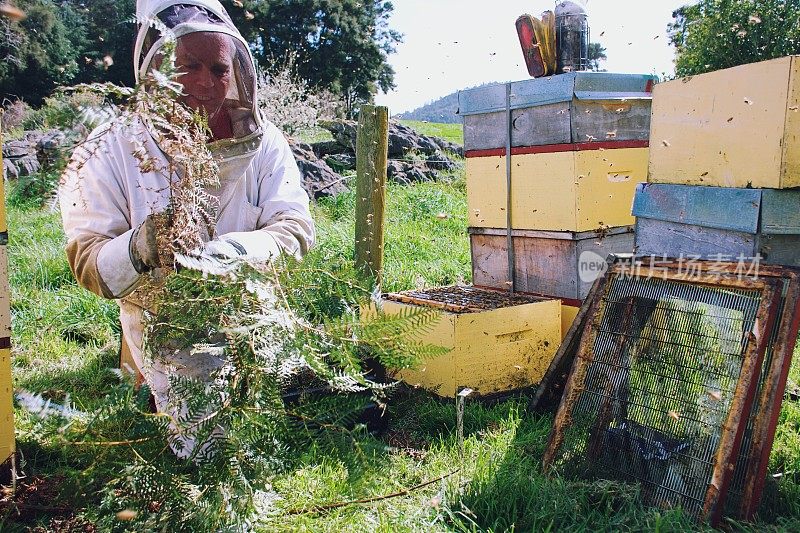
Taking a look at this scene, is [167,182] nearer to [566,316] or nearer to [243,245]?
[243,245]

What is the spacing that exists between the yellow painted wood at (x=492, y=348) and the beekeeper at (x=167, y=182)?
0.99 m

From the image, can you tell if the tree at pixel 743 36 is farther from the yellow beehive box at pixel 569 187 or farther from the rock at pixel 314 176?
the yellow beehive box at pixel 569 187

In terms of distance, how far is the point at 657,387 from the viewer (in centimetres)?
225

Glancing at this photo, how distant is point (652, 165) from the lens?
A: 268 cm

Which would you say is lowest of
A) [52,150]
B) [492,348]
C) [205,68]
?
[492,348]

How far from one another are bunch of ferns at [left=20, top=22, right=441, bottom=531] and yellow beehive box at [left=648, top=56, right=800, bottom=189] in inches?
60.9

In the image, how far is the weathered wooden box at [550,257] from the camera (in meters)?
3.27

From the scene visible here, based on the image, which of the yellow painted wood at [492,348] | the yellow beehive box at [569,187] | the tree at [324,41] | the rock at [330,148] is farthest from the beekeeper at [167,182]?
the tree at [324,41]

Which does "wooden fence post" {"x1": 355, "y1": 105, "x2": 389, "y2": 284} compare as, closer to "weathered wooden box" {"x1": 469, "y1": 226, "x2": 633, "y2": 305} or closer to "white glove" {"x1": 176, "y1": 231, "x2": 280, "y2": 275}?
"weathered wooden box" {"x1": 469, "y1": 226, "x2": 633, "y2": 305}

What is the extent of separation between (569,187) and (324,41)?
890 inches

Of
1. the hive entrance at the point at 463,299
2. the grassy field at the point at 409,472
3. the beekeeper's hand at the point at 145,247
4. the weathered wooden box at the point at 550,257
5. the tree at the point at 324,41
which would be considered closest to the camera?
the beekeeper's hand at the point at 145,247

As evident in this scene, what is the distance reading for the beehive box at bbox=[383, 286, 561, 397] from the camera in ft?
9.82

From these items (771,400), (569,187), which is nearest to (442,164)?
(569,187)

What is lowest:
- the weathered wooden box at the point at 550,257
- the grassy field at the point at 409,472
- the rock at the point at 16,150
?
the grassy field at the point at 409,472
